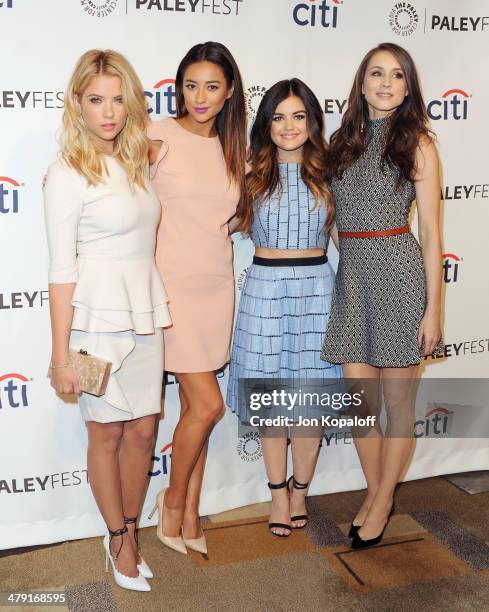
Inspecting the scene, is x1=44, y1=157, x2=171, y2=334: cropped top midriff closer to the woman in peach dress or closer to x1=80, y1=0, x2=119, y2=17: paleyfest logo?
the woman in peach dress

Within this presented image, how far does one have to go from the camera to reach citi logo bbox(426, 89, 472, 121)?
10.7 ft

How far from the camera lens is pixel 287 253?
2713mm

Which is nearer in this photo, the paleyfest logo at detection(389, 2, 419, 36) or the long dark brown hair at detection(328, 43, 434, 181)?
the long dark brown hair at detection(328, 43, 434, 181)

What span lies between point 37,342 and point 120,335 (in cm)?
66

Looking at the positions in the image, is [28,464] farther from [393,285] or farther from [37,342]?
[393,285]

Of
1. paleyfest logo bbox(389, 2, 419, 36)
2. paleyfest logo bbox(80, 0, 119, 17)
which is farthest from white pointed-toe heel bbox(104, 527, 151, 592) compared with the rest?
paleyfest logo bbox(389, 2, 419, 36)

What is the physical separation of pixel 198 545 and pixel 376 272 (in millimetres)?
1249

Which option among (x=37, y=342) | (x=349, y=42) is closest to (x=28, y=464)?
(x=37, y=342)

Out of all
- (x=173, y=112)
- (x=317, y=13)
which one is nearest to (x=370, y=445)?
(x=173, y=112)

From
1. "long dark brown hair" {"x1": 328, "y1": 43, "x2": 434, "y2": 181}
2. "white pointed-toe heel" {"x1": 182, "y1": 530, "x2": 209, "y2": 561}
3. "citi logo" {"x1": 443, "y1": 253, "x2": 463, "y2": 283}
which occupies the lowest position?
"white pointed-toe heel" {"x1": 182, "y1": 530, "x2": 209, "y2": 561}

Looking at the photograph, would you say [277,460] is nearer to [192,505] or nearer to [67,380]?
[192,505]

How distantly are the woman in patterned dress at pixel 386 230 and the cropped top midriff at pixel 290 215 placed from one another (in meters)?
0.10

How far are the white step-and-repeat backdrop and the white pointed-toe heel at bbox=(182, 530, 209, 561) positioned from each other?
37 cm

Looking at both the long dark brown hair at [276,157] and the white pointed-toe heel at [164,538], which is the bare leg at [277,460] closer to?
the white pointed-toe heel at [164,538]
